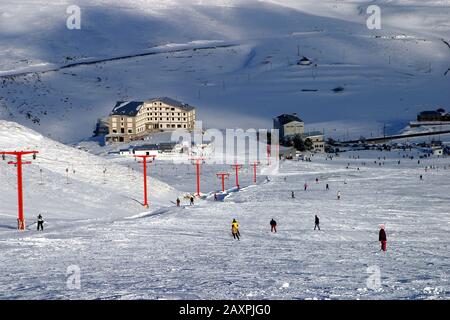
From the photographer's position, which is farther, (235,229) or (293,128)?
(293,128)

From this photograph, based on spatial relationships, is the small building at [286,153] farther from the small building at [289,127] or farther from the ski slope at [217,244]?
the ski slope at [217,244]

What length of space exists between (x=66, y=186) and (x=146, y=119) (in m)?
49.1

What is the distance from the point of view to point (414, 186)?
3531 cm

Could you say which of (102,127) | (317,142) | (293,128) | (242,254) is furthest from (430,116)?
(242,254)

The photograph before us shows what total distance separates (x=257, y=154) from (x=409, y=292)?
46.8 m

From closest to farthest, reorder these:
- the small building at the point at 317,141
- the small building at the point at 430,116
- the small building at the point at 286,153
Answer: the small building at the point at 286,153, the small building at the point at 317,141, the small building at the point at 430,116

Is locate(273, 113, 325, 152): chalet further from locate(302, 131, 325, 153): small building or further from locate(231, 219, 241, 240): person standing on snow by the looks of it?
locate(231, 219, 241, 240): person standing on snow

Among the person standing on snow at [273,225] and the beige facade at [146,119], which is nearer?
Result: the person standing on snow at [273,225]

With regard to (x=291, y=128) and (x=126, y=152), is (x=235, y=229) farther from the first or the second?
(x=291, y=128)

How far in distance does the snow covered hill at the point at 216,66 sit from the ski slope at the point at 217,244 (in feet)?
175

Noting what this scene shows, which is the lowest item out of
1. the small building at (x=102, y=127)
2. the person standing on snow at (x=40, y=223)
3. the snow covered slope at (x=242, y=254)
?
the snow covered slope at (x=242, y=254)

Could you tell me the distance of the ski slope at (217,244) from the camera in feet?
30.0

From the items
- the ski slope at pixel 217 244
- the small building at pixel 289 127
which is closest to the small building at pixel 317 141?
the small building at pixel 289 127

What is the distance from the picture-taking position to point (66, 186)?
77.2 feet
